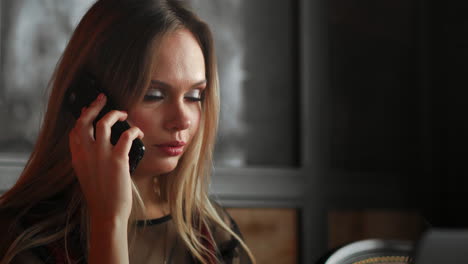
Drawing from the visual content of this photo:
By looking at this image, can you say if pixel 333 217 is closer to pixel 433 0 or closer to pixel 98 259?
pixel 433 0

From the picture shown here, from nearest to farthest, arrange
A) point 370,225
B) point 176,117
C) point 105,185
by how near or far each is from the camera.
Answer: point 105,185
point 176,117
point 370,225

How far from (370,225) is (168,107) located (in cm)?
132

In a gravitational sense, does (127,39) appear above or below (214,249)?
above

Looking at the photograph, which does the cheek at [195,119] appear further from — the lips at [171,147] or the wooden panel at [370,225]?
the wooden panel at [370,225]

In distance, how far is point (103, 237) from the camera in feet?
2.72

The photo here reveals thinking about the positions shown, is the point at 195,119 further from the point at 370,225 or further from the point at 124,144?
the point at 370,225

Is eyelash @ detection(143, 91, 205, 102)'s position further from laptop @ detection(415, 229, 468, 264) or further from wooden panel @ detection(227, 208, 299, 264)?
wooden panel @ detection(227, 208, 299, 264)

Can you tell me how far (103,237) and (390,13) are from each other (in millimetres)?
1669

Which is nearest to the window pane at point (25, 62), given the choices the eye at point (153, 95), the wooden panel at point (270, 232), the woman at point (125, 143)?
the woman at point (125, 143)

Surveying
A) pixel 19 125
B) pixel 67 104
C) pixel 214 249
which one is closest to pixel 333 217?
pixel 214 249

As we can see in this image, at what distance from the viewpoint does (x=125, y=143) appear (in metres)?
0.85

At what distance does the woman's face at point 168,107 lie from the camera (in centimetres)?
94

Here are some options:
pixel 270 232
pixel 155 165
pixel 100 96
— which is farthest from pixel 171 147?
pixel 270 232

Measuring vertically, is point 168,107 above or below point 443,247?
above
